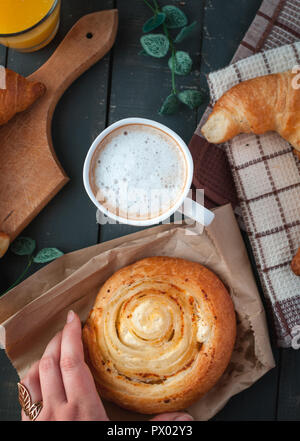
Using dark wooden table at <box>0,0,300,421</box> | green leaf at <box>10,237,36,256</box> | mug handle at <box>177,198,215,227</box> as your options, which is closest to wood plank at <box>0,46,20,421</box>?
dark wooden table at <box>0,0,300,421</box>

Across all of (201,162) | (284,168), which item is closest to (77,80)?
(201,162)

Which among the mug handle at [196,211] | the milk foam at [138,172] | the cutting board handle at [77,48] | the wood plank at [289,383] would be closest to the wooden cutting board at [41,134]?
the cutting board handle at [77,48]

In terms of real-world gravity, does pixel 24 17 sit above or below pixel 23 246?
above

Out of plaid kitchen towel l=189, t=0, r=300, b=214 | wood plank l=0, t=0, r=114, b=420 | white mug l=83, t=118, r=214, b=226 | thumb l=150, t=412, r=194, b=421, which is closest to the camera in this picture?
white mug l=83, t=118, r=214, b=226

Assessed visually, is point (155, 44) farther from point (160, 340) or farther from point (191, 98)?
point (160, 340)

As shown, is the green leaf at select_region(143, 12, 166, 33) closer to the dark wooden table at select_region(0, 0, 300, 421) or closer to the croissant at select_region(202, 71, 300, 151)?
the dark wooden table at select_region(0, 0, 300, 421)

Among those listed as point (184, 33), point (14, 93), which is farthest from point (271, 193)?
point (14, 93)
